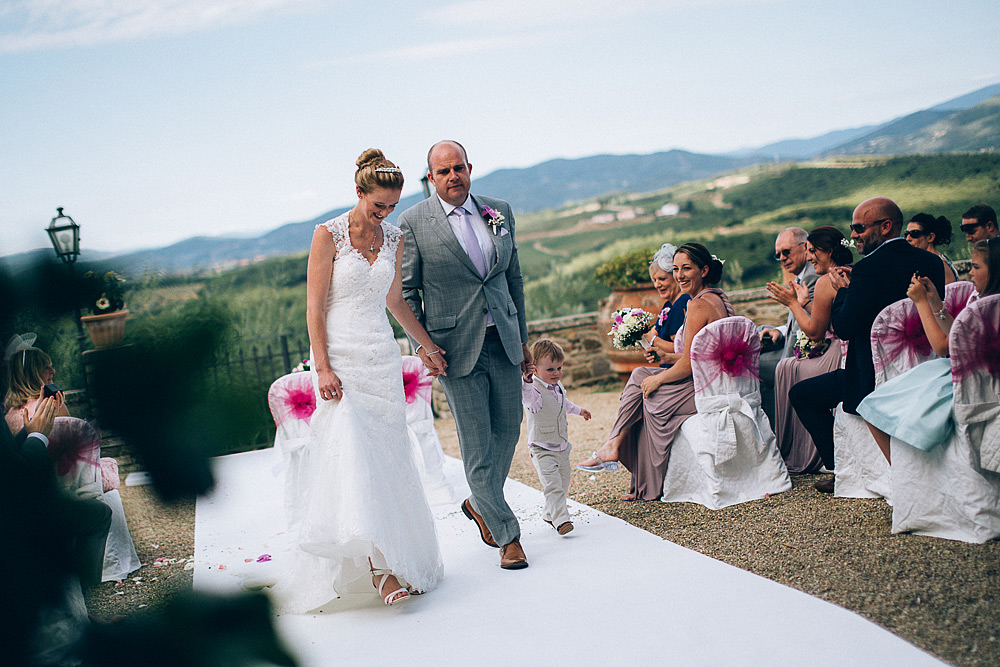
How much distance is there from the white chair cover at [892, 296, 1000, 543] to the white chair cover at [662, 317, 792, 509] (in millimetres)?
1048

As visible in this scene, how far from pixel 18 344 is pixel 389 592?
9.31ft

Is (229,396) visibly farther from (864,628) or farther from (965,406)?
(965,406)

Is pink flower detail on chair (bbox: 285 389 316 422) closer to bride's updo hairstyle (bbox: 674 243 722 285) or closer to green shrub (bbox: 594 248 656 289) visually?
bride's updo hairstyle (bbox: 674 243 722 285)

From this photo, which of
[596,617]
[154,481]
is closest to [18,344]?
[154,481]

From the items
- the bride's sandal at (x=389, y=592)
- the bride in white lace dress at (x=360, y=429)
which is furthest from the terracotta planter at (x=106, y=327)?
the bride's sandal at (x=389, y=592)

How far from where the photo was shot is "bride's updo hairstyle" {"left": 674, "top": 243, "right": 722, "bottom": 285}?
174 inches

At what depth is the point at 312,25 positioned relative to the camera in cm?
1559

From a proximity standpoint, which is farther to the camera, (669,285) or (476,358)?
(669,285)

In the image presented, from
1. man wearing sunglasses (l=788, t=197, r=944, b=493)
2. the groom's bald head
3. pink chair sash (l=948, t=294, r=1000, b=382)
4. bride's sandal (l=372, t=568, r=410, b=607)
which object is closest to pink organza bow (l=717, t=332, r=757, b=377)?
man wearing sunglasses (l=788, t=197, r=944, b=493)

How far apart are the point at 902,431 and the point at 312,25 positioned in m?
15.1

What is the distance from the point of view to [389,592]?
3.30m

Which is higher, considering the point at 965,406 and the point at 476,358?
the point at 476,358

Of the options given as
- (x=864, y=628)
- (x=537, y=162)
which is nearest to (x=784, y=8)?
(x=864, y=628)

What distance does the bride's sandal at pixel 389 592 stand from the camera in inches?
129
